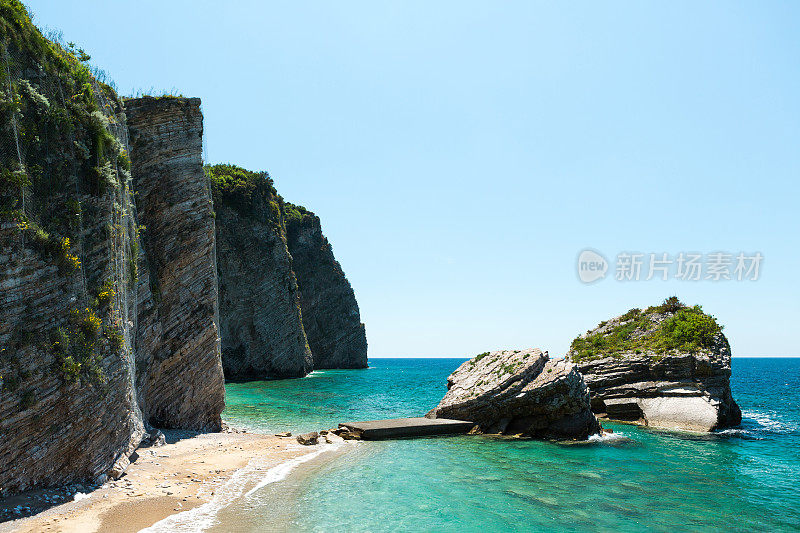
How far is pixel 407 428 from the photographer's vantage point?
91.2ft

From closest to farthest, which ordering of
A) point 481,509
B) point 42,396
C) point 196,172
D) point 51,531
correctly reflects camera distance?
1. point 51,531
2. point 42,396
3. point 481,509
4. point 196,172

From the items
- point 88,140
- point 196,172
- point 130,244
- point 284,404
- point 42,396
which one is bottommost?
point 284,404

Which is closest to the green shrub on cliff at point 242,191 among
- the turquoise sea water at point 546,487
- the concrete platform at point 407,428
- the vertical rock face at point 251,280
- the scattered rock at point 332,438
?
the vertical rock face at point 251,280

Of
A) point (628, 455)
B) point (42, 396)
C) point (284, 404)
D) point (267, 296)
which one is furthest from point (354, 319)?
point (42, 396)

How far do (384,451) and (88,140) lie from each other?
17841mm

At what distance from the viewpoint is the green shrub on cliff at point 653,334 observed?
33.3 metres

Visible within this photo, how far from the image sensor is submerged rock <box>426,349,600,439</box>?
2639 centimetres

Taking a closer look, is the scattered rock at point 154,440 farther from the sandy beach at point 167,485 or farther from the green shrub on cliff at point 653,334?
the green shrub on cliff at point 653,334

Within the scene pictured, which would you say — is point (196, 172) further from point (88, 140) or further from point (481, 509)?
point (481, 509)

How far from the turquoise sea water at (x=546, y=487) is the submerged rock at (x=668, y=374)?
7.98ft

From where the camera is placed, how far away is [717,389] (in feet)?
103

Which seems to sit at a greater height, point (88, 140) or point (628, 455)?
point (88, 140)

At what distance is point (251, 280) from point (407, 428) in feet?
162

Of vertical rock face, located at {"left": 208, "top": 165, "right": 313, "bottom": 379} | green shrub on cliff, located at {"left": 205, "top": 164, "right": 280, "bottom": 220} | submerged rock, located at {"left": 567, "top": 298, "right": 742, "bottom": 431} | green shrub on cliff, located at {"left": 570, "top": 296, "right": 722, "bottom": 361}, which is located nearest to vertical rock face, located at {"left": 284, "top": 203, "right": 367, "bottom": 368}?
vertical rock face, located at {"left": 208, "top": 165, "right": 313, "bottom": 379}
